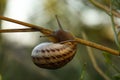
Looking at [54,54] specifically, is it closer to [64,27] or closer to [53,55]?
[53,55]

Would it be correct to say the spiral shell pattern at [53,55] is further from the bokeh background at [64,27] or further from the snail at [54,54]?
the bokeh background at [64,27]

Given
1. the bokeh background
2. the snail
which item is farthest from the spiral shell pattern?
the bokeh background

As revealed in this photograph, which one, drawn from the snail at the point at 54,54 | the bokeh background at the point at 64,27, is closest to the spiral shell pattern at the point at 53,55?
the snail at the point at 54,54

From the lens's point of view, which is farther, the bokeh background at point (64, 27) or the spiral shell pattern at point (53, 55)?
the bokeh background at point (64, 27)

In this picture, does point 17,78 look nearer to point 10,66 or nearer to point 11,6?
point 10,66

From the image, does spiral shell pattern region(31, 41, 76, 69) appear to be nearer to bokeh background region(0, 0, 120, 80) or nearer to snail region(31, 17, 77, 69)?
snail region(31, 17, 77, 69)

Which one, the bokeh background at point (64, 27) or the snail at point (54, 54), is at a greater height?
the snail at point (54, 54)

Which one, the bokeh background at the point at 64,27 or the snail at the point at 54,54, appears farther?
the bokeh background at the point at 64,27

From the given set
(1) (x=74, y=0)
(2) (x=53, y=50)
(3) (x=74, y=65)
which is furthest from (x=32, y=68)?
(2) (x=53, y=50)

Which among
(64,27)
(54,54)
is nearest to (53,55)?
(54,54)
